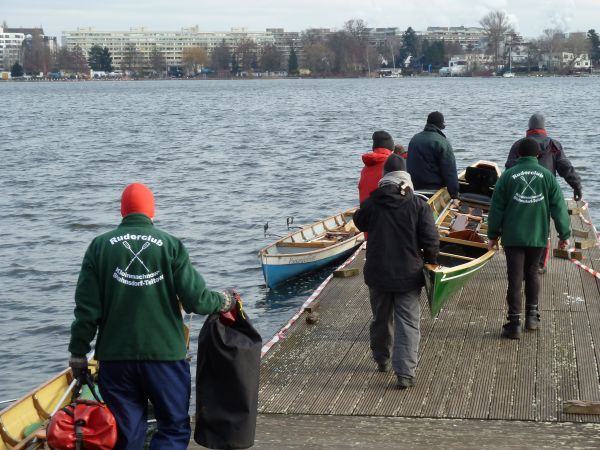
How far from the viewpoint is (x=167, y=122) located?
256ft

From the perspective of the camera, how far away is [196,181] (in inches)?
1486

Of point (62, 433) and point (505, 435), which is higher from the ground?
point (62, 433)

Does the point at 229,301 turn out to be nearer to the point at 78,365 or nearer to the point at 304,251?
the point at 78,365

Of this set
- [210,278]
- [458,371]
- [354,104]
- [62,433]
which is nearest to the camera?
[62,433]

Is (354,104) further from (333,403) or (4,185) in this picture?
(333,403)

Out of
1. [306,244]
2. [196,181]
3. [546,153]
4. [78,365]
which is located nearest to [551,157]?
[546,153]

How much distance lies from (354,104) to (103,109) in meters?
25.9

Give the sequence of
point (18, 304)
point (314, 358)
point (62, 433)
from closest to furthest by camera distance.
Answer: point (62, 433), point (314, 358), point (18, 304)

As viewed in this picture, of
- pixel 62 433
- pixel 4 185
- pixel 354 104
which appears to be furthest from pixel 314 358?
pixel 354 104

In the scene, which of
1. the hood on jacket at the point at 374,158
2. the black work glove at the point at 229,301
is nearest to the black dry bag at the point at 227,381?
the black work glove at the point at 229,301

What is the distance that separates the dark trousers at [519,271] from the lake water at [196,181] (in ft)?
20.7

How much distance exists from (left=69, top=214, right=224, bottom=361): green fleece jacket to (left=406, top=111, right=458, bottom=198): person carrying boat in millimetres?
6920

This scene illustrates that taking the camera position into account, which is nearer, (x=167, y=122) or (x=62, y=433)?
(x=62, y=433)

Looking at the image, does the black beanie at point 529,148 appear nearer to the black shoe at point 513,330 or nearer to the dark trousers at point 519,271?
the dark trousers at point 519,271
